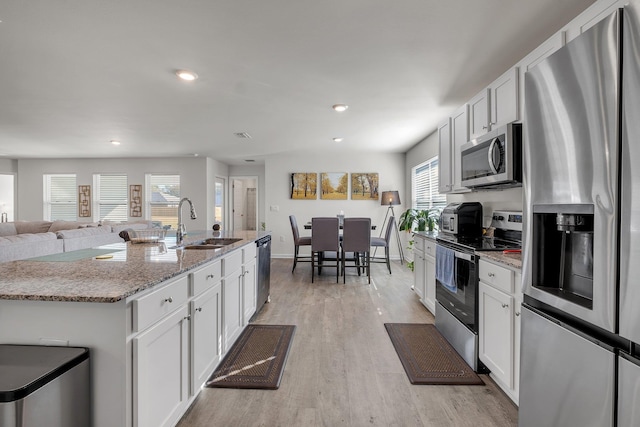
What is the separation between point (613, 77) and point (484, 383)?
6.12ft

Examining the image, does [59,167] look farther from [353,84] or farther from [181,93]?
[353,84]

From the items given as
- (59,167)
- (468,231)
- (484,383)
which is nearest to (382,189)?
(468,231)

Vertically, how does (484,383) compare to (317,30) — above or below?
below

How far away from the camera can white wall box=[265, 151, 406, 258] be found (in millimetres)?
6516

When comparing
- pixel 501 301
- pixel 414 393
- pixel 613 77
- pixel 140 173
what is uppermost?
pixel 140 173

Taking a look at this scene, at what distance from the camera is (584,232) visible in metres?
1.04

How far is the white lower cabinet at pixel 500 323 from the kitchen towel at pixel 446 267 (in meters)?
0.35

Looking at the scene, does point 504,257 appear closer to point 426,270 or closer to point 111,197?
point 426,270

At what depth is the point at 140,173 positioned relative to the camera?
7113 millimetres

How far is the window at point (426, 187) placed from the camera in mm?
4867

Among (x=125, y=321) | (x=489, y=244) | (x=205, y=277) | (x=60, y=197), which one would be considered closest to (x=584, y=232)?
(x=489, y=244)

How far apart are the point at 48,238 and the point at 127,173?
14.0 ft

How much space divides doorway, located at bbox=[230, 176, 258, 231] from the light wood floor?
6.12 metres

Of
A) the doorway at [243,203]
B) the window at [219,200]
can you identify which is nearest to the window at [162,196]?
the window at [219,200]
